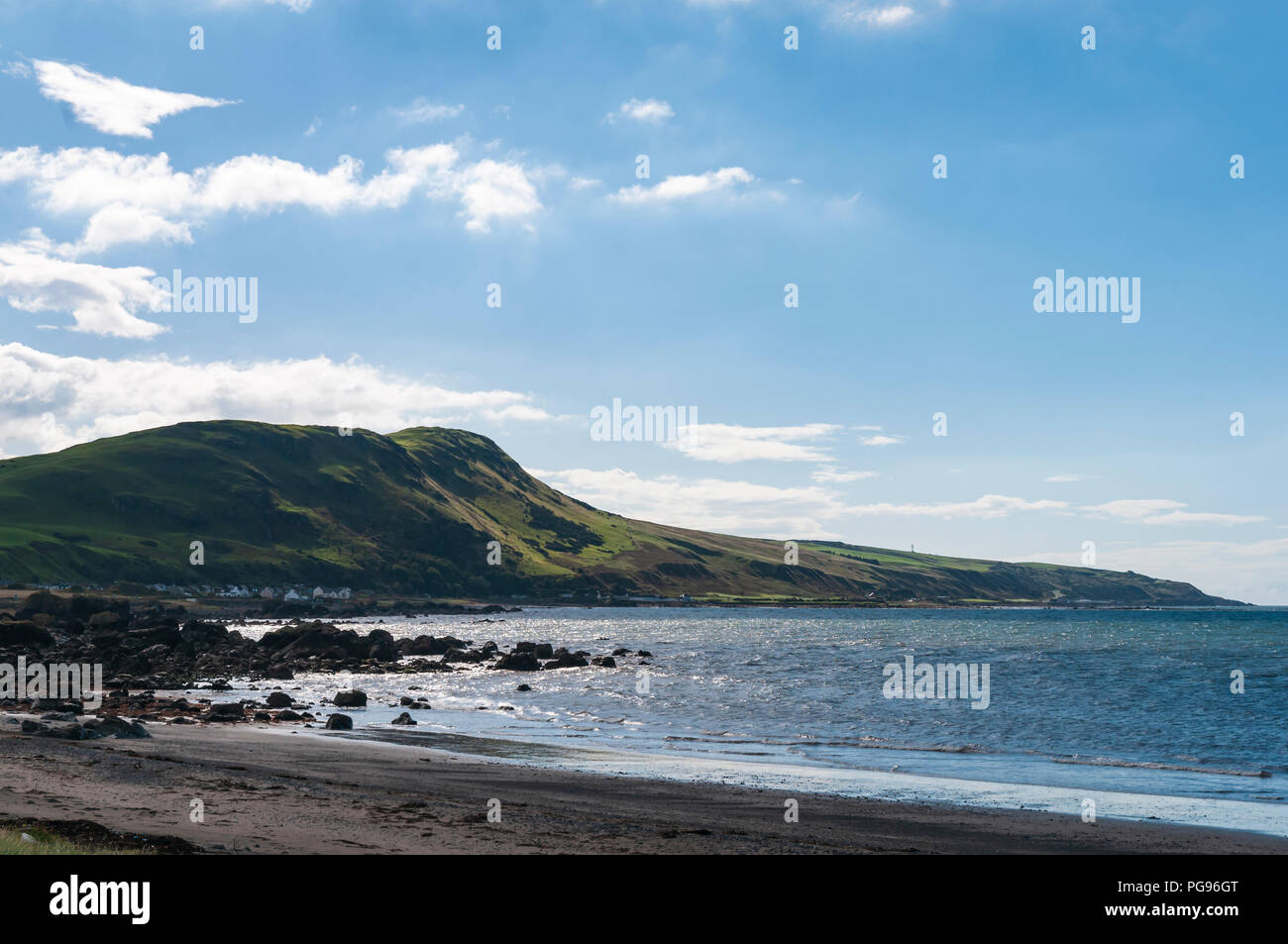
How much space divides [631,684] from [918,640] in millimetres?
60877

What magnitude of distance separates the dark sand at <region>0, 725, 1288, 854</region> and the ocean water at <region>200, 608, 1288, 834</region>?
3500 millimetres

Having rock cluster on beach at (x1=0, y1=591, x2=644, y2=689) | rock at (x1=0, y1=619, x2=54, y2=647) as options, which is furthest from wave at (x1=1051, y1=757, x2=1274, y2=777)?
rock at (x1=0, y1=619, x2=54, y2=647)

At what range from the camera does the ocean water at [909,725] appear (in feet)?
98.2

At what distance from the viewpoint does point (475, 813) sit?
21172 millimetres

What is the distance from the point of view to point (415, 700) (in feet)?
186

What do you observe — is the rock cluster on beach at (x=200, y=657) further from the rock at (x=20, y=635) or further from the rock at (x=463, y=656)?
the rock at (x=463, y=656)

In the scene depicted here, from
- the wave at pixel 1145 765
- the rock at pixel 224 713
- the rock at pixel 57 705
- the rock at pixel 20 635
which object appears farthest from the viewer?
the rock at pixel 20 635

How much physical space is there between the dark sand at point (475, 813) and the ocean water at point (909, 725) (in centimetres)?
350

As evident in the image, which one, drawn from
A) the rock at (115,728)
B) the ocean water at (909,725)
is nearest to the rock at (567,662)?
the ocean water at (909,725)

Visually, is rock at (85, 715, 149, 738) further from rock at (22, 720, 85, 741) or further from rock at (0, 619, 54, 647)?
rock at (0, 619, 54, 647)

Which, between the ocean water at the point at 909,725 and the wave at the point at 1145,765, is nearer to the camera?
the ocean water at the point at 909,725

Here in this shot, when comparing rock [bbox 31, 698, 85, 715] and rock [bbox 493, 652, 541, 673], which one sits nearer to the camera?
rock [bbox 31, 698, 85, 715]

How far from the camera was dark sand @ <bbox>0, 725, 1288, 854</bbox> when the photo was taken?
1788cm
